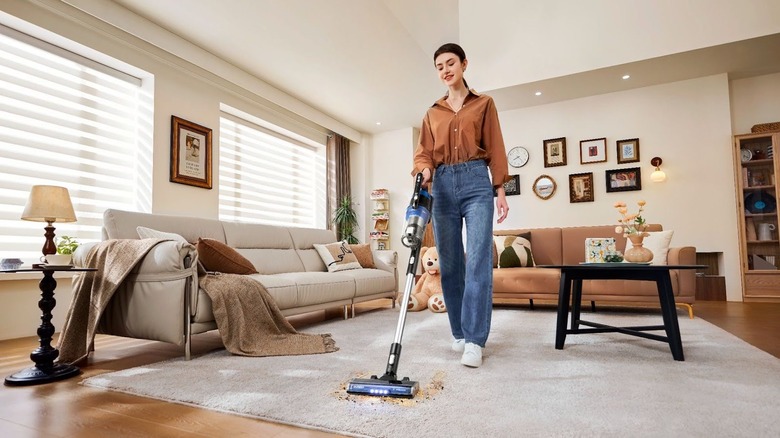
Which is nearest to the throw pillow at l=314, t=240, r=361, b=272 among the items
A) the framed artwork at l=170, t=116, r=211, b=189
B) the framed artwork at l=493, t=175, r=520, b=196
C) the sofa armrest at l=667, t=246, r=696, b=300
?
the framed artwork at l=170, t=116, r=211, b=189

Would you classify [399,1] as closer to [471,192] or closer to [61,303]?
[471,192]

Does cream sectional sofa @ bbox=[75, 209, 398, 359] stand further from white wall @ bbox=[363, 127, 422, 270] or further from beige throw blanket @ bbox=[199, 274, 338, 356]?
white wall @ bbox=[363, 127, 422, 270]

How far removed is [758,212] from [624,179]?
4.45ft

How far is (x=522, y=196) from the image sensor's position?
5.96 metres

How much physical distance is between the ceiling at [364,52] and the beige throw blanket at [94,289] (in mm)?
2398

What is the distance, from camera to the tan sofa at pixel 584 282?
132 inches

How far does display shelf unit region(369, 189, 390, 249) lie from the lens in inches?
279

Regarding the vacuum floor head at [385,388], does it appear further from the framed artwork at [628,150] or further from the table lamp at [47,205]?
the framed artwork at [628,150]

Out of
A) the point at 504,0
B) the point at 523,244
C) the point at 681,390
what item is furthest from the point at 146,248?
the point at 504,0

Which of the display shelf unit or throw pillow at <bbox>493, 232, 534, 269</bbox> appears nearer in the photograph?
throw pillow at <bbox>493, 232, 534, 269</bbox>

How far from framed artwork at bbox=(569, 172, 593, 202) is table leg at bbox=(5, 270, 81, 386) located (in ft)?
17.5

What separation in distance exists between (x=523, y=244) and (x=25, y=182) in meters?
4.14

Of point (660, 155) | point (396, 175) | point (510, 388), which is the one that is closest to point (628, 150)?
point (660, 155)

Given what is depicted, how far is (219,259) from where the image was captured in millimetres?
2600
